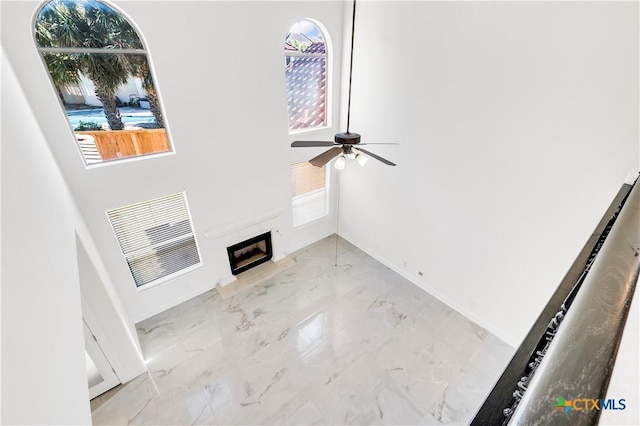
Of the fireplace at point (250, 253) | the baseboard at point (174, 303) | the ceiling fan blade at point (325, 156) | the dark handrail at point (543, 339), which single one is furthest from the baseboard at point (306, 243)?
the dark handrail at point (543, 339)

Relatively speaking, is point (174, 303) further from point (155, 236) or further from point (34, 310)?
point (34, 310)

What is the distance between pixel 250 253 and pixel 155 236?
70.2 inches

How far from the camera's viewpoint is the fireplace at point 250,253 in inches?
205

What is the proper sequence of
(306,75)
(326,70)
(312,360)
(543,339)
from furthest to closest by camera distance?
(326,70) < (306,75) < (312,360) < (543,339)

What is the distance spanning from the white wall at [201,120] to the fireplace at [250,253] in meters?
0.28

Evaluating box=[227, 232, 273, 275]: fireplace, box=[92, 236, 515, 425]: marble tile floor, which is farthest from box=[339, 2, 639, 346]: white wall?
box=[227, 232, 273, 275]: fireplace

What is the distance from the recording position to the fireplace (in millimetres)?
5215

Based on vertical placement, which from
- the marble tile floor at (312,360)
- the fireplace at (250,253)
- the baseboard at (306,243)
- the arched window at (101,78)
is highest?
the arched window at (101,78)

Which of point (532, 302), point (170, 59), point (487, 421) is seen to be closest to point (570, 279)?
point (487, 421)

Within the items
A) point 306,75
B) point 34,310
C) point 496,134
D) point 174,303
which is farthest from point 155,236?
point 496,134

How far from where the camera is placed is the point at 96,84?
3.35 m

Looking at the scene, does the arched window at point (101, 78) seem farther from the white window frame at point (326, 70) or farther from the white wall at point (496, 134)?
the white wall at point (496, 134)

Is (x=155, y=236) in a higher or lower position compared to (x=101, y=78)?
lower

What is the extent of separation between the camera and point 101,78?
3.36 metres
